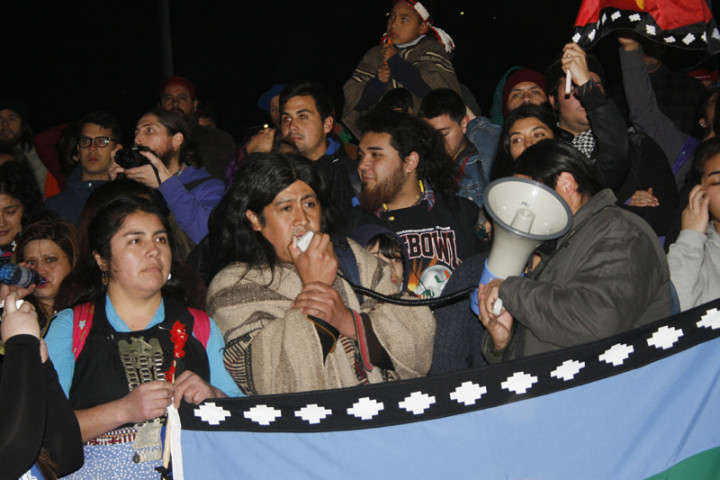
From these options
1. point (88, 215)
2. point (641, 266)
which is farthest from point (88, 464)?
point (641, 266)

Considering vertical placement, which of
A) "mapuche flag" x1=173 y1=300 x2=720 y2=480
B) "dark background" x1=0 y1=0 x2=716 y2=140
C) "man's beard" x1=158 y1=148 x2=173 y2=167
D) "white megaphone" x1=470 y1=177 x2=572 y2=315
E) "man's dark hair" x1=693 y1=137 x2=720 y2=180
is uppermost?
"dark background" x1=0 y1=0 x2=716 y2=140

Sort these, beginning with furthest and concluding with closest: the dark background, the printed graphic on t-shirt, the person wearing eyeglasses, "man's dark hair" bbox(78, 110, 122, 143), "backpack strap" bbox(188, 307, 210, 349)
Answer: the dark background → "man's dark hair" bbox(78, 110, 122, 143) → the person wearing eyeglasses → the printed graphic on t-shirt → "backpack strap" bbox(188, 307, 210, 349)

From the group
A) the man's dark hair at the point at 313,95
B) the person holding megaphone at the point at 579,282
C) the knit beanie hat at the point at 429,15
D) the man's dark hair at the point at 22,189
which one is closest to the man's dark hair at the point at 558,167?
the person holding megaphone at the point at 579,282

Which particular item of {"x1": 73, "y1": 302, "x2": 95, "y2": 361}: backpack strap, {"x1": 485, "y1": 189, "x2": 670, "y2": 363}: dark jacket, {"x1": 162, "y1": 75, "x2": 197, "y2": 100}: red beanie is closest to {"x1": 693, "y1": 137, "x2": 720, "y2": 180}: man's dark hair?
{"x1": 485, "y1": 189, "x2": 670, "y2": 363}: dark jacket

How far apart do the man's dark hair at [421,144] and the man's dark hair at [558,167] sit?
132 centimetres

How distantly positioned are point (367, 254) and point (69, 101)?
769 centimetres

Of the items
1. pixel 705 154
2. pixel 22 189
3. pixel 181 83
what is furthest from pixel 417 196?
pixel 181 83

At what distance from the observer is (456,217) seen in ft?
13.4

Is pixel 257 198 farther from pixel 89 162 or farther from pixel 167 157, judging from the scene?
pixel 89 162

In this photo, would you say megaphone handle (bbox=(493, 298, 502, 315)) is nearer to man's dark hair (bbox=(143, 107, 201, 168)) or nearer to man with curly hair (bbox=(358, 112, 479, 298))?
man with curly hair (bbox=(358, 112, 479, 298))

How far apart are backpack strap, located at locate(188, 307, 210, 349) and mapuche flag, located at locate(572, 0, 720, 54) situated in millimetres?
2440

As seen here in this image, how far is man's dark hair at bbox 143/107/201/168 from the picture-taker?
15.2ft

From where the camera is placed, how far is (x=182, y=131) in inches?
185

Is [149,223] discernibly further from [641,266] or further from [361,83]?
[361,83]
